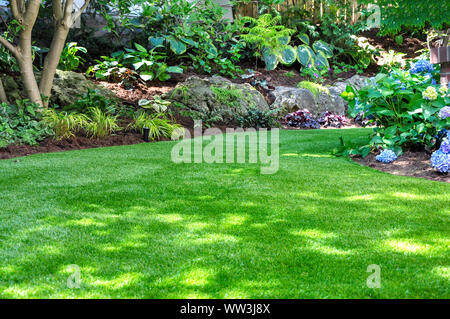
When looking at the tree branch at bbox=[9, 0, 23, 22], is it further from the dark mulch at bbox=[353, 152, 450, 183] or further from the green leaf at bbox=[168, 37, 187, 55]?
the dark mulch at bbox=[353, 152, 450, 183]

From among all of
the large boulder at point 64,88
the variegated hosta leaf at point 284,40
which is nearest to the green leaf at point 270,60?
the variegated hosta leaf at point 284,40

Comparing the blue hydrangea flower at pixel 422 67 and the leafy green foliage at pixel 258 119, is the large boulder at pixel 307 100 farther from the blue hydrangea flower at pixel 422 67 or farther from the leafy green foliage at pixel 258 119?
the blue hydrangea flower at pixel 422 67

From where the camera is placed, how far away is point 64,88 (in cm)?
794

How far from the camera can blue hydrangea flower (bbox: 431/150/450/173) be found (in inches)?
157

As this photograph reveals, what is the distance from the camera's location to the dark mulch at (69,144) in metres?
5.46

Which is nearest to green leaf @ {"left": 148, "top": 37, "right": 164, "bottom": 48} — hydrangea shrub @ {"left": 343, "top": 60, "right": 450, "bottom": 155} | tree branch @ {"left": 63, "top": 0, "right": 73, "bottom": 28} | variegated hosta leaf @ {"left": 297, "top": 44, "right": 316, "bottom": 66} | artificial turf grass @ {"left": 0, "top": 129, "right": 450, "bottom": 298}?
tree branch @ {"left": 63, "top": 0, "right": 73, "bottom": 28}

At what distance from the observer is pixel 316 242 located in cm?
244

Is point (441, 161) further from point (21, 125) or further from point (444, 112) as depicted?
point (21, 125)

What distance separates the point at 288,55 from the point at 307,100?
236 centimetres

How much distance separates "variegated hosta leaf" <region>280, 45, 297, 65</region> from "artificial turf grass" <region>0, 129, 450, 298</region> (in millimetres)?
7791

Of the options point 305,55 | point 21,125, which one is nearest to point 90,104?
point 21,125

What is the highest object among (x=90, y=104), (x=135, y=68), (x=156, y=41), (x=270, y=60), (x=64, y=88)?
(x=156, y=41)

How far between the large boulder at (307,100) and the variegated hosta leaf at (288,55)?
163 centimetres

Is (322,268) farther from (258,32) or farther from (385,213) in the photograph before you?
(258,32)
